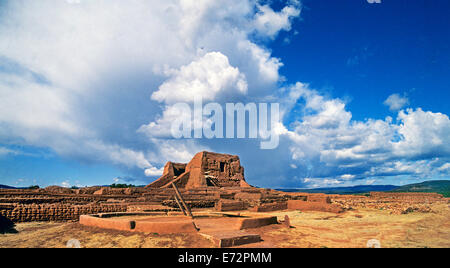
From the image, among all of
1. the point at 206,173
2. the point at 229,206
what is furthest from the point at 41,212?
the point at 206,173

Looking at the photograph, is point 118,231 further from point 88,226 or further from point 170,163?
point 170,163

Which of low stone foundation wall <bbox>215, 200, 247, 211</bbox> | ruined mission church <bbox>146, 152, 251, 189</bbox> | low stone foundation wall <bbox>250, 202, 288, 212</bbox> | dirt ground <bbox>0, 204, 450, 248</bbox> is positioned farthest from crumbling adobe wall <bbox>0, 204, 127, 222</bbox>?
ruined mission church <bbox>146, 152, 251, 189</bbox>

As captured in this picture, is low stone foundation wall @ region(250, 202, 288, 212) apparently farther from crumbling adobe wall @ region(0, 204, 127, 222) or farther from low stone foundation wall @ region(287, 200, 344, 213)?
crumbling adobe wall @ region(0, 204, 127, 222)

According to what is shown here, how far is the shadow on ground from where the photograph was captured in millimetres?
9110

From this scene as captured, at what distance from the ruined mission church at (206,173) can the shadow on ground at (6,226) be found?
2245 cm

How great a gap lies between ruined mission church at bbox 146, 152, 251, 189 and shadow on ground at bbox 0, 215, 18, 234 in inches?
884

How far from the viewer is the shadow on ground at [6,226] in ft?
29.9

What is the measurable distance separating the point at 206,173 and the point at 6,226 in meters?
27.0

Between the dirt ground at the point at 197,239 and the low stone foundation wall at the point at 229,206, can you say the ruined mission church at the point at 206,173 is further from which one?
the dirt ground at the point at 197,239

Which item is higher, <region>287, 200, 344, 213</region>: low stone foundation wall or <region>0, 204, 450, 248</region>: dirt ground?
<region>0, 204, 450, 248</region>: dirt ground

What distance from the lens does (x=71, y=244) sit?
629 centimetres
